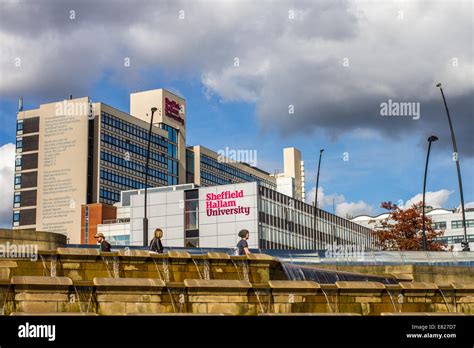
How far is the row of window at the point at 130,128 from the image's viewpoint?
146 meters

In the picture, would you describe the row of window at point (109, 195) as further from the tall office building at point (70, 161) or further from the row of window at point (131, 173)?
the row of window at point (131, 173)

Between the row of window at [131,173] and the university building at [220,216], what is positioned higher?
the row of window at [131,173]

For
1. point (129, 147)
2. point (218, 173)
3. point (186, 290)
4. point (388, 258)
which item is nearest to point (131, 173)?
point (129, 147)

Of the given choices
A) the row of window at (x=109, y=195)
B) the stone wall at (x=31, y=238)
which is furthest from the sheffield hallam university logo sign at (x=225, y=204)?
the stone wall at (x=31, y=238)

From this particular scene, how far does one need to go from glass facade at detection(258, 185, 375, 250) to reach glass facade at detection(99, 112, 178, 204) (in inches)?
Result: 1825

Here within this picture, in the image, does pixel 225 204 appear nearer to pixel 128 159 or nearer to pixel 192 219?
pixel 192 219

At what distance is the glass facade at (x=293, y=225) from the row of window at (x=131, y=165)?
45.9m

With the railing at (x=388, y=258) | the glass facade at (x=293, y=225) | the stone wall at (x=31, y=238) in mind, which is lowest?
the railing at (x=388, y=258)

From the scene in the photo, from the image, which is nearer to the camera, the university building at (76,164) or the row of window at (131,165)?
the university building at (76,164)

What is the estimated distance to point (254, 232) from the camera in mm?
96688

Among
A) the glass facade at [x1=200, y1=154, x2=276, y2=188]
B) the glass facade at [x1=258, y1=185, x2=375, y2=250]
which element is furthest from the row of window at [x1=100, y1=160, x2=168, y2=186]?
the glass facade at [x1=258, y1=185, x2=375, y2=250]

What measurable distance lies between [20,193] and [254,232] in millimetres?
68618

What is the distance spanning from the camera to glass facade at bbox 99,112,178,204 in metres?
145

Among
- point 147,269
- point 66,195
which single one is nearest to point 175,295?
point 147,269
